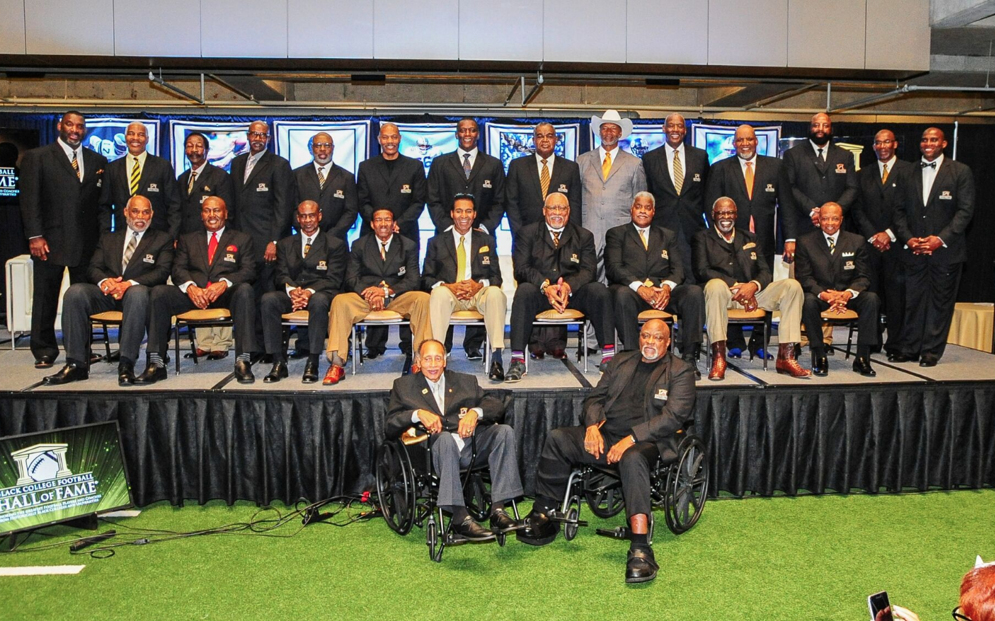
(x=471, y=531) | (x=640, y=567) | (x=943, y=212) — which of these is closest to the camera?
(x=640, y=567)

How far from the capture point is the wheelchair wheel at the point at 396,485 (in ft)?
14.7

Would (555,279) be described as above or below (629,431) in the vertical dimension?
above

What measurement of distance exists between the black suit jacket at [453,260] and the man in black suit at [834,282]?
87.3 inches

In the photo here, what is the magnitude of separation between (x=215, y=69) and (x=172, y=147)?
1384mm

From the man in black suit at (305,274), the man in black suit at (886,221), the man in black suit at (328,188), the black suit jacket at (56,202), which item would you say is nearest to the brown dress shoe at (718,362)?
the man in black suit at (886,221)

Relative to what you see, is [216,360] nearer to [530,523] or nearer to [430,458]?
[430,458]

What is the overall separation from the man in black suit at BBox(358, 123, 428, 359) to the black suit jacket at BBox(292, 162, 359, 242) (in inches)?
4.5

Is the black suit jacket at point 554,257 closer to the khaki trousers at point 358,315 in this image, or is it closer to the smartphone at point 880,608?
the khaki trousers at point 358,315

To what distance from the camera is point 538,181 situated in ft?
21.9

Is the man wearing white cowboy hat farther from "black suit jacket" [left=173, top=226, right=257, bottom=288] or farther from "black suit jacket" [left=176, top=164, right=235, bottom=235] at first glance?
"black suit jacket" [left=176, top=164, right=235, bottom=235]

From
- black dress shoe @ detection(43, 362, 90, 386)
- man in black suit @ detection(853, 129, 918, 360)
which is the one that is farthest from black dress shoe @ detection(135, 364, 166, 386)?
man in black suit @ detection(853, 129, 918, 360)

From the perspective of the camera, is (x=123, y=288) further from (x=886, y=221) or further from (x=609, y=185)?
(x=886, y=221)

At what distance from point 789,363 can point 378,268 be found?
2953 mm

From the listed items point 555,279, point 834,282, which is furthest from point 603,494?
point 834,282
